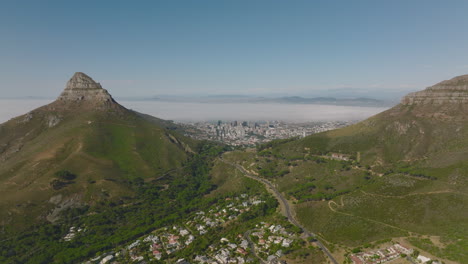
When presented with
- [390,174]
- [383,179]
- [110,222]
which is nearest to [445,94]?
[390,174]

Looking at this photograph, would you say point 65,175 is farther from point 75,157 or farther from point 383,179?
point 383,179

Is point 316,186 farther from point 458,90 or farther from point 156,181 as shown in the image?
point 458,90

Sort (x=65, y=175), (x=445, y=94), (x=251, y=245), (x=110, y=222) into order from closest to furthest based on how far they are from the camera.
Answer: (x=251, y=245) → (x=110, y=222) → (x=65, y=175) → (x=445, y=94)

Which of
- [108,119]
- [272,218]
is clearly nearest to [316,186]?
[272,218]

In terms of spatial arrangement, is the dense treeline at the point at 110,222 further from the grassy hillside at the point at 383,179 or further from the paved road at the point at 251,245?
the grassy hillside at the point at 383,179

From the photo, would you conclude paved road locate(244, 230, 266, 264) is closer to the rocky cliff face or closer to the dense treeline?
the dense treeline

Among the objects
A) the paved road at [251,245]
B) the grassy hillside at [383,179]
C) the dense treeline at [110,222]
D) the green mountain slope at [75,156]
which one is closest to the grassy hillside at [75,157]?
the green mountain slope at [75,156]
